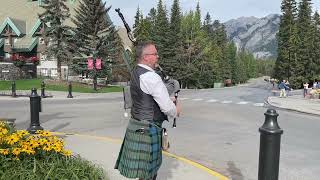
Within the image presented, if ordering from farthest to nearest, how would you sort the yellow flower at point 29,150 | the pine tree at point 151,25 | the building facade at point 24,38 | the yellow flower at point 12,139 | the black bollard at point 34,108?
the pine tree at point 151,25, the building facade at point 24,38, the black bollard at point 34,108, the yellow flower at point 12,139, the yellow flower at point 29,150

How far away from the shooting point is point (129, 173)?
4.98 metres

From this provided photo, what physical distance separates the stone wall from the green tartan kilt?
45.0 metres

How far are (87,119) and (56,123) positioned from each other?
5.31 ft

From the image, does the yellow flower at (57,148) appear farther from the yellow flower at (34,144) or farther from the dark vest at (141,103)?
the dark vest at (141,103)

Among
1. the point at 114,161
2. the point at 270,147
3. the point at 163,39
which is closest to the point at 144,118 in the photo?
the point at 270,147

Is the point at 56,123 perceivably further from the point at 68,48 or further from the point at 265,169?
the point at 68,48

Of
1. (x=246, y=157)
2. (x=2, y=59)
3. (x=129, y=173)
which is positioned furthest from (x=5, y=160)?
(x=2, y=59)

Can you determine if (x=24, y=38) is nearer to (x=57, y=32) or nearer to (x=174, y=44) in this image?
(x=57, y=32)

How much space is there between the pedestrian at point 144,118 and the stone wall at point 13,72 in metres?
45.0

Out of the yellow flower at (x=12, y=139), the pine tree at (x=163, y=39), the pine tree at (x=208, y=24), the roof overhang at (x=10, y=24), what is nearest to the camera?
the yellow flower at (x=12, y=139)

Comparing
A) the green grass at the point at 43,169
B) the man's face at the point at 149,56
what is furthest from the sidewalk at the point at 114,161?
the man's face at the point at 149,56

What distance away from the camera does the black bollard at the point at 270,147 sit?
438 cm

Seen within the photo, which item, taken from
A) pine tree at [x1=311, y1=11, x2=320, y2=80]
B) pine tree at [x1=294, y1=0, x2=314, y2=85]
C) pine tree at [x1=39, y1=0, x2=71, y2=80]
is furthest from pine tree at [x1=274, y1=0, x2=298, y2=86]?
pine tree at [x1=39, y1=0, x2=71, y2=80]

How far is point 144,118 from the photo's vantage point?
193 inches
